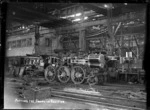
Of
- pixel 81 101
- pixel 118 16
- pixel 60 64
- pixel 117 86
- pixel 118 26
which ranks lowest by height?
pixel 81 101

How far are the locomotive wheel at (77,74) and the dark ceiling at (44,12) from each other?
96 cm

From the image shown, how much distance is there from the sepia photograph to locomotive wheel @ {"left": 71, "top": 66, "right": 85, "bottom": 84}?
0.01 metres

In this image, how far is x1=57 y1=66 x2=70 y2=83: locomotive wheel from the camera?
11.3 ft

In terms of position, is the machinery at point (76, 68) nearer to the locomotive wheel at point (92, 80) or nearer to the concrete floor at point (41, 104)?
the locomotive wheel at point (92, 80)

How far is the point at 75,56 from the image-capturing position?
11.3 feet

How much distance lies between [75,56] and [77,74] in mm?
382

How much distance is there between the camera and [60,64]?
11.5 ft

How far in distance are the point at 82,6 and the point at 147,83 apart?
1.88 meters

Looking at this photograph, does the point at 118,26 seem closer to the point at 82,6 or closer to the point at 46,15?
the point at 82,6

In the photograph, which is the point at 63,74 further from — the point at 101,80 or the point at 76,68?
the point at 101,80

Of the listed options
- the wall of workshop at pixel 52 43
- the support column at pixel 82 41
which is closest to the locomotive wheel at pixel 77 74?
the support column at pixel 82 41

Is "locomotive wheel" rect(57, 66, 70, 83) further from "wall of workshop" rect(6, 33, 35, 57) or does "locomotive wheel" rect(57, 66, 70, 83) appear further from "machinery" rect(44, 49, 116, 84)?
"wall of workshop" rect(6, 33, 35, 57)

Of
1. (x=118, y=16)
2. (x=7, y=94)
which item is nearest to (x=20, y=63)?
(x=7, y=94)

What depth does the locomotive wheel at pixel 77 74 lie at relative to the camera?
3459 millimetres
